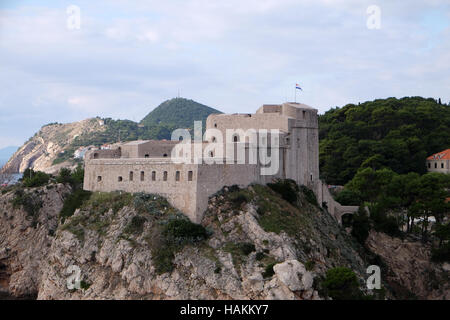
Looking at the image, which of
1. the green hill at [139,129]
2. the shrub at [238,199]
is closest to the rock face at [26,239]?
the shrub at [238,199]

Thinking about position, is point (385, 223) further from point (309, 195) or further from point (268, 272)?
point (268, 272)

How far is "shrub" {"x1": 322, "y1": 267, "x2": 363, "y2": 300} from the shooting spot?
39250 mm

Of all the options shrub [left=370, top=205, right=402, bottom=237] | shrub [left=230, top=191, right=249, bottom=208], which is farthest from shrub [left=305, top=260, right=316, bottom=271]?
shrub [left=370, top=205, right=402, bottom=237]

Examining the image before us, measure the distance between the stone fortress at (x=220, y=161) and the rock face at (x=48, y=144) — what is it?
105578 millimetres

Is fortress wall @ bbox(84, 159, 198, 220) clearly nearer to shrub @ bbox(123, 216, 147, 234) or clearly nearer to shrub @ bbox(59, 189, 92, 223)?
shrub @ bbox(59, 189, 92, 223)

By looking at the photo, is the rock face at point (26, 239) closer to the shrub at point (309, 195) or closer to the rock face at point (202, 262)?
the rock face at point (202, 262)

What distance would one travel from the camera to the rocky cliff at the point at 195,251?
39219 millimetres

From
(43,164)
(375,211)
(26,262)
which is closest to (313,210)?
(375,211)

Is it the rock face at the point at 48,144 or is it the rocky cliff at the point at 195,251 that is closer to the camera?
the rocky cliff at the point at 195,251

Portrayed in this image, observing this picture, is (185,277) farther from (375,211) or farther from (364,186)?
(364,186)

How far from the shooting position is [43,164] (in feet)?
495

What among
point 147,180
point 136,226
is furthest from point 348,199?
point 136,226

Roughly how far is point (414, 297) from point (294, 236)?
1932cm

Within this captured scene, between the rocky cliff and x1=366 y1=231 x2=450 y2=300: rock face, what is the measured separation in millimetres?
5621
